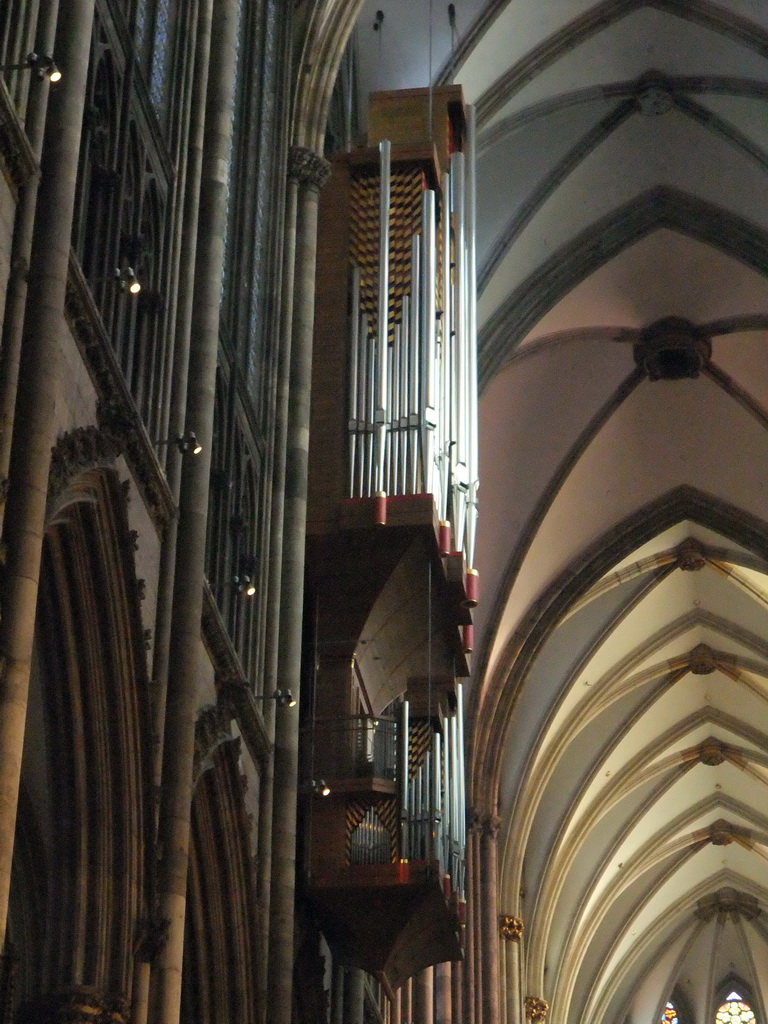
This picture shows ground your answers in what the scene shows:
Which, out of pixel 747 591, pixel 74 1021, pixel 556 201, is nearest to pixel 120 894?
pixel 74 1021

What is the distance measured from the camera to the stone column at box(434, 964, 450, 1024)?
2239cm

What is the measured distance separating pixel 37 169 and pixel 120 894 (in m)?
3.64

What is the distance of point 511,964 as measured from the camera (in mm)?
27141

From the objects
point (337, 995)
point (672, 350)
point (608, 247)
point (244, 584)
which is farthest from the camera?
point (672, 350)

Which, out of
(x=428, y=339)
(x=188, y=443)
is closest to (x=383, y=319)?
(x=428, y=339)

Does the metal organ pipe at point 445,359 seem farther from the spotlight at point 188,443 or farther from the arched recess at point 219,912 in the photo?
the spotlight at point 188,443

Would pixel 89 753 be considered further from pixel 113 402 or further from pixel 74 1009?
pixel 113 402

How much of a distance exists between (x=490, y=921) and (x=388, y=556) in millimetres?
12236

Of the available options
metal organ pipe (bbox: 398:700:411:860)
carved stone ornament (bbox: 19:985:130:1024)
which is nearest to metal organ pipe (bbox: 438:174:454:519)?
metal organ pipe (bbox: 398:700:411:860)

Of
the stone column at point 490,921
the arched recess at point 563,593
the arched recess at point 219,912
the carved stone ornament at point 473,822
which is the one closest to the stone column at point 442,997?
the stone column at point 490,921

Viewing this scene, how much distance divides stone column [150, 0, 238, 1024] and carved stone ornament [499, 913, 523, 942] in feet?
53.6

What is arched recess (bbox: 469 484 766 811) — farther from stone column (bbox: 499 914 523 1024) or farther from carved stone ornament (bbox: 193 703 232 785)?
carved stone ornament (bbox: 193 703 232 785)

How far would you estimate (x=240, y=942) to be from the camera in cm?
1205

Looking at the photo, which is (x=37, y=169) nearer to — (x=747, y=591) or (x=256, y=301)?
(x=256, y=301)
